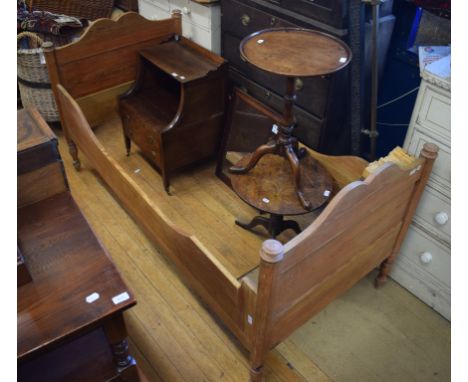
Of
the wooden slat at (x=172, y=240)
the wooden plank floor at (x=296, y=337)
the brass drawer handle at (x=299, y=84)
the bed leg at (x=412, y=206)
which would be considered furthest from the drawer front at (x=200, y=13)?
the bed leg at (x=412, y=206)

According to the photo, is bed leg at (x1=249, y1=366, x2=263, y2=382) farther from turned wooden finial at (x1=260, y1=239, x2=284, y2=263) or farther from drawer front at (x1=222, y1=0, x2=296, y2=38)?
drawer front at (x1=222, y1=0, x2=296, y2=38)

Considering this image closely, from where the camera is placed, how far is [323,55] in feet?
5.00

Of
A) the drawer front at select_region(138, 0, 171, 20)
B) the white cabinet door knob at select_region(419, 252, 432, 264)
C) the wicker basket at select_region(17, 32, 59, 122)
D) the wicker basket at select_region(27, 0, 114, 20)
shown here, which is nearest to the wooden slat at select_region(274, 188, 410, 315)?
the white cabinet door knob at select_region(419, 252, 432, 264)

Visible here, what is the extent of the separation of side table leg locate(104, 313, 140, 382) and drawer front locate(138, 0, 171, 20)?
212 cm

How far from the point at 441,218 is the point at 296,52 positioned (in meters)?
0.79

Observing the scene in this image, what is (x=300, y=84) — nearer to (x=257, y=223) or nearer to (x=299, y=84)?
(x=299, y=84)

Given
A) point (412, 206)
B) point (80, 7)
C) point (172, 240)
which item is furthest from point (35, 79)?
point (412, 206)

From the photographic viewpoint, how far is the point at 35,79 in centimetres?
266

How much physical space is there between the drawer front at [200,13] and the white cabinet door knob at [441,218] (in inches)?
57.6

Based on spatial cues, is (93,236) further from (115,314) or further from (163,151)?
(163,151)

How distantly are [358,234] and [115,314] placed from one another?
85 cm

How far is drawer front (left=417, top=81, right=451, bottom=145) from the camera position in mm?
1433

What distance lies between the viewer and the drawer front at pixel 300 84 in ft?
6.00
